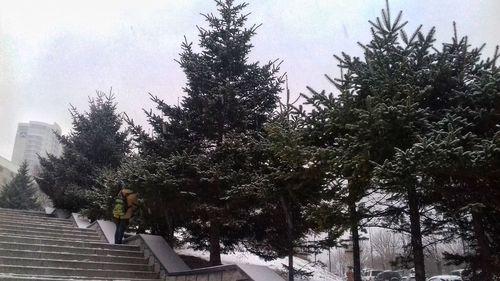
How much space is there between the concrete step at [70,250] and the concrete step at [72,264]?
1.66 ft

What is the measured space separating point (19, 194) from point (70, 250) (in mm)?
22889

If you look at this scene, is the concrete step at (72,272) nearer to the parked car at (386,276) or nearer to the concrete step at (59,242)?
the concrete step at (59,242)

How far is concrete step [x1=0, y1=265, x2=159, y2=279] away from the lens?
6309mm

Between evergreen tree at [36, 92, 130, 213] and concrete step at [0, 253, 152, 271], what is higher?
evergreen tree at [36, 92, 130, 213]

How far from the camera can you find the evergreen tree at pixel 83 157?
15.8 m

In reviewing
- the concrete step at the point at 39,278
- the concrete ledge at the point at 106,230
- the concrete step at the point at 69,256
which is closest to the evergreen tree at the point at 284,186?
the concrete step at the point at 69,256

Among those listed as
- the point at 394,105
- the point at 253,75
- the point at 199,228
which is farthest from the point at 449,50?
the point at 199,228

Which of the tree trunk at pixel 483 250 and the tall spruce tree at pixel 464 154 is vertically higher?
the tall spruce tree at pixel 464 154

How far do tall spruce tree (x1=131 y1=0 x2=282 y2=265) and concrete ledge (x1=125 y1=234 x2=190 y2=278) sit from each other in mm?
914

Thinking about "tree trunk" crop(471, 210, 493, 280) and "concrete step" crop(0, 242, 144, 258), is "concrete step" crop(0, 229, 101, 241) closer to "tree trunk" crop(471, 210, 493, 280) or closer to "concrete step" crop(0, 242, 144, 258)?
"concrete step" crop(0, 242, 144, 258)

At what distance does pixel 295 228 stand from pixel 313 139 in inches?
81.8

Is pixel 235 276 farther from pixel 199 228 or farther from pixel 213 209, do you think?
pixel 199 228

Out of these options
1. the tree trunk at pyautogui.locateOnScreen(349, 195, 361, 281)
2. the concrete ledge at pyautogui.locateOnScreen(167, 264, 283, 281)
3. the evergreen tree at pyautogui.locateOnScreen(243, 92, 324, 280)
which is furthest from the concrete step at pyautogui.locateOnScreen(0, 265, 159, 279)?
the tree trunk at pyautogui.locateOnScreen(349, 195, 361, 281)

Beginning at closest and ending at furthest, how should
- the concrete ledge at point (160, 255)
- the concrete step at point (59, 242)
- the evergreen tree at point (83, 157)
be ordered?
the concrete ledge at point (160, 255) → the concrete step at point (59, 242) → the evergreen tree at point (83, 157)
